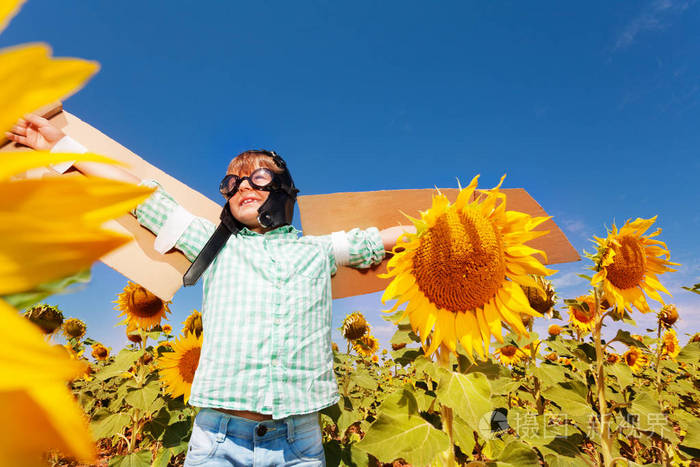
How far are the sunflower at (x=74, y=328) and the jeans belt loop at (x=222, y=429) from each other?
4744 mm

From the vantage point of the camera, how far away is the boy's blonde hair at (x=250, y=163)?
2340 millimetres

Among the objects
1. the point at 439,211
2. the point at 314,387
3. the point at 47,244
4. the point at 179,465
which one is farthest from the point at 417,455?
the point at 179,465

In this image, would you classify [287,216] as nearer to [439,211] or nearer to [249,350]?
[249,350]

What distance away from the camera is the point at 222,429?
1.63m

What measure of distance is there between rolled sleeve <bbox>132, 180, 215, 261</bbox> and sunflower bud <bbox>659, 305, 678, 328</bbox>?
5.06 meters

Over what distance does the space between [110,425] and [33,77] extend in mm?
3525

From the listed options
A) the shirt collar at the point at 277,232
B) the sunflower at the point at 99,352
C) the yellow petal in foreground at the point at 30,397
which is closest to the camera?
the yellow petal in foreground at the point at 30,397

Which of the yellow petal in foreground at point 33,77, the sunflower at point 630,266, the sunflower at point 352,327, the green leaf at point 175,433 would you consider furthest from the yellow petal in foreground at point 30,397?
the sunflower at point 352,327

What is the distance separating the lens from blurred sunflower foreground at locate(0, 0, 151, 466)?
0.51 feet

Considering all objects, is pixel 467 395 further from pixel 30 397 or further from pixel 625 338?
pixel 625 338

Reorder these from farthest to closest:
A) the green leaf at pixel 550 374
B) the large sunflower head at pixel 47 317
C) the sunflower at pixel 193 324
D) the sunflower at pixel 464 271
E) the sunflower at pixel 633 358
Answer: the sunflower at pixel 633 358 < the large sunflower head at pixel 47 317 < the sunflower at pixel 193 324 < the green leaf at pixel 550 374 < the sunflower at pixel 464 271

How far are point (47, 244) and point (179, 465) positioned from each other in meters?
4.78

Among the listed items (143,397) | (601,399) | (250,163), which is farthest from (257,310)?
(601,399)

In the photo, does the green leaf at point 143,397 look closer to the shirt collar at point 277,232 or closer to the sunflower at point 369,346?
the shirt collar at point 277,232
